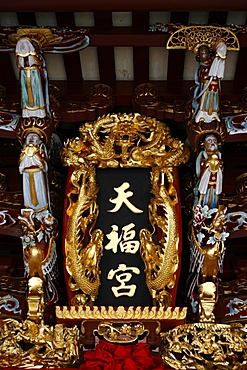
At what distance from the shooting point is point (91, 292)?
601 centimetres

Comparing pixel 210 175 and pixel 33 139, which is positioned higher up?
pixel 33 139

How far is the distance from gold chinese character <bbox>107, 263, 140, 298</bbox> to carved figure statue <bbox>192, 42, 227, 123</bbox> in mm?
1272

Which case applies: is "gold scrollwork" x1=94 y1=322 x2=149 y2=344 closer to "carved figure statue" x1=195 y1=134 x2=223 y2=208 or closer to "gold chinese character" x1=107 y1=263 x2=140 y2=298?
"gold chinese character" x1=107 y1=263 x2=140 y2=298

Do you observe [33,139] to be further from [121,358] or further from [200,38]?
[121,358]

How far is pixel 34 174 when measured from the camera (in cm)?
586

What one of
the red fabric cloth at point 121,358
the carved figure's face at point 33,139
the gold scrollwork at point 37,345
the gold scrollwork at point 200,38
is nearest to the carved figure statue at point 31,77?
the carved figure's face at point 33,139

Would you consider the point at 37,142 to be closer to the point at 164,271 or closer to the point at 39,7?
the point at 39,7

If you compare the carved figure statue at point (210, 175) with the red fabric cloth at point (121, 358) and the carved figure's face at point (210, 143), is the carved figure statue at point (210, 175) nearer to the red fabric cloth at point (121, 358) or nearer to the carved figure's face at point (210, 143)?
the carved figure's face at point (210, 143)

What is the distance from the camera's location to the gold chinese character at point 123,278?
6.02m

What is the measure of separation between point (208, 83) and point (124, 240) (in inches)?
54.8

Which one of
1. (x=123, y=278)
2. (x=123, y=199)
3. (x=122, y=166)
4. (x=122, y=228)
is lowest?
(x=123, y=278)

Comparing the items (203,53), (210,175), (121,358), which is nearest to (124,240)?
(210,175)

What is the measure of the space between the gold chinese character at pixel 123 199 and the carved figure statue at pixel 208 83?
80 centimetres

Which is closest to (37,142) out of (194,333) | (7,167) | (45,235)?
(45,235)
